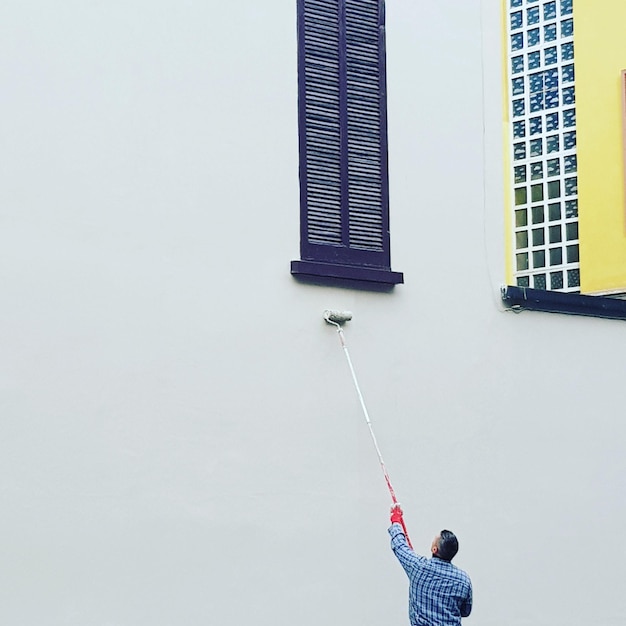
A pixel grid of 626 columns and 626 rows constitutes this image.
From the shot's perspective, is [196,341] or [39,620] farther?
[196,341]

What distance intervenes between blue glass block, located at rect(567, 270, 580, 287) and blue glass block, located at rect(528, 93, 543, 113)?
5.80ft

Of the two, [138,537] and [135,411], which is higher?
[135,411]

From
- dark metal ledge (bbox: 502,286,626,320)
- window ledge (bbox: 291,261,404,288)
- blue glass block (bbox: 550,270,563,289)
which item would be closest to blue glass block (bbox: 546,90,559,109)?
blue glass block (bbox: 550,270,563,289)

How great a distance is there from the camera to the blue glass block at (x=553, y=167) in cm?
1327

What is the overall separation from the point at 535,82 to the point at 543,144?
680 mm

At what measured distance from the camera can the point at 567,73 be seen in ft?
43.8

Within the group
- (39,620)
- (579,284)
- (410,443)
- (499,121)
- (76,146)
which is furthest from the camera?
(579,284)

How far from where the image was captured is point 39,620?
7.24m

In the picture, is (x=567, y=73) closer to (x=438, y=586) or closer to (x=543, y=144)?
(x=543, y=144)

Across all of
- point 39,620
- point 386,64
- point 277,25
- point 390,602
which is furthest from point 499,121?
point 39,620

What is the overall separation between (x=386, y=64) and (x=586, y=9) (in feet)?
15.2

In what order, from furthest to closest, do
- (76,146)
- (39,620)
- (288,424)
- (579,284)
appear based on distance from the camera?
(579,284), (288,424), (76,146), (39,620)

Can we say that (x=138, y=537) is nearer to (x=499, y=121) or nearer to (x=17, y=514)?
(x=17, y=514)

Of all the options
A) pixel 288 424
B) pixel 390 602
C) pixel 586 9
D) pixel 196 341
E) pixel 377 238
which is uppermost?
pixel 586 9
